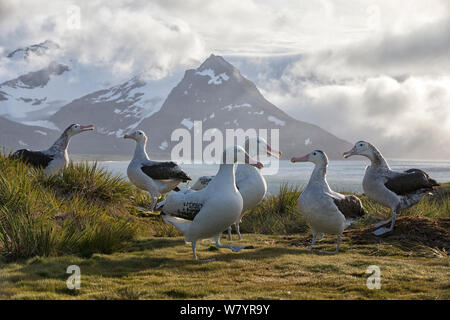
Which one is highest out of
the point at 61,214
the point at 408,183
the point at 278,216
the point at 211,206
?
the point at 408,183

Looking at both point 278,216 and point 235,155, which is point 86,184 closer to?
point 278,216

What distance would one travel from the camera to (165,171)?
1311cm

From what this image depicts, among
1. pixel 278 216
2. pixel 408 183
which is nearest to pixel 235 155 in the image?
pixel 408 183

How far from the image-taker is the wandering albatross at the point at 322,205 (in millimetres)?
7625

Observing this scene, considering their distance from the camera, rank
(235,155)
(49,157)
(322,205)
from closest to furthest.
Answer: (235,155) < (322,205) < (49,157)

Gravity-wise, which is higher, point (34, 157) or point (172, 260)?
point (34, 157)

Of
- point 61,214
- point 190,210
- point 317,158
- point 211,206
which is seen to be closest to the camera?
point 211,206

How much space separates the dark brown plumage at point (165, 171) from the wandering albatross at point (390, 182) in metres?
5.37

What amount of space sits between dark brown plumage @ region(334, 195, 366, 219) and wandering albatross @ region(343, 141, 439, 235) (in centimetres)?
148

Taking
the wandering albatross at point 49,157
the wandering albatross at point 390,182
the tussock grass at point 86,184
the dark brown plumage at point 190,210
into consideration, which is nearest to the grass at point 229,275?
the dark brown plumage at point 190,210

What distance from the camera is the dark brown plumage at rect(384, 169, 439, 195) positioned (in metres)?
9.73

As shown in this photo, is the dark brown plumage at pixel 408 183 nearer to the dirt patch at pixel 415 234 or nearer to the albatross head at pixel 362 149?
the dirt patch at pixel 415 234

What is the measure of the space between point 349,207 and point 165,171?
653cm
